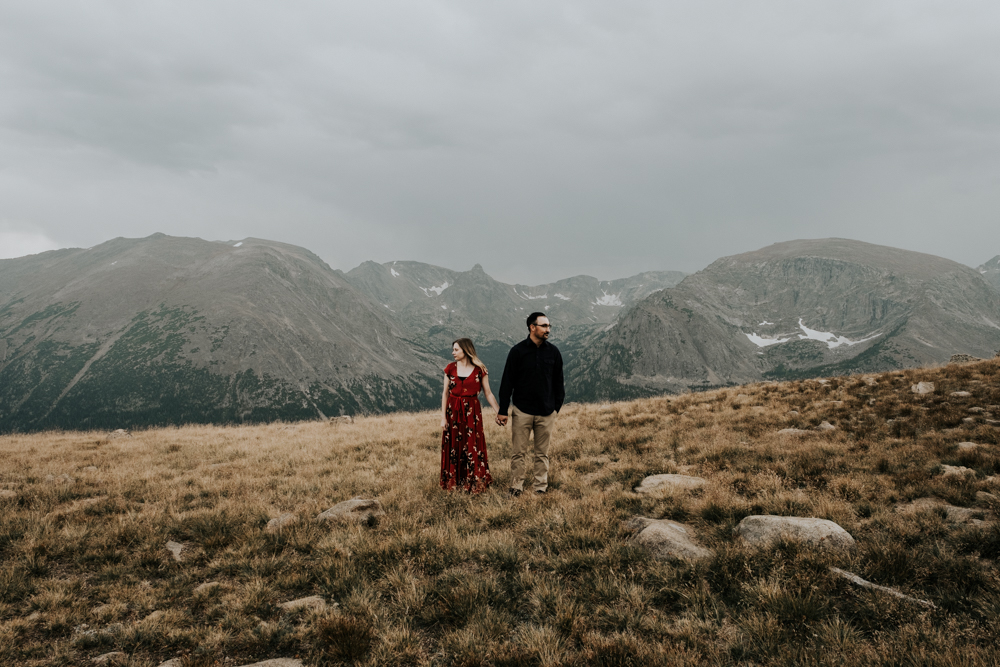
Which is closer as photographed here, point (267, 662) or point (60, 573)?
point (267, 662)

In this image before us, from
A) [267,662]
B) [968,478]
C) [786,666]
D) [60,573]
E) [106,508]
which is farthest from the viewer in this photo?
[106,508]

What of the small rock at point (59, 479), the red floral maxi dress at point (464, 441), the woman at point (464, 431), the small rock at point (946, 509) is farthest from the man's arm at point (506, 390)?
the small rock at point (59, 479)

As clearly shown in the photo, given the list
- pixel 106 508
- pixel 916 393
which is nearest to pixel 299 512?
pixel 106 508

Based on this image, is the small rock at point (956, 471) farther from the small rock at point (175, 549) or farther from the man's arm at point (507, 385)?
the small rock at point (175, 549)

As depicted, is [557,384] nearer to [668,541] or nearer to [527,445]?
[527,445]

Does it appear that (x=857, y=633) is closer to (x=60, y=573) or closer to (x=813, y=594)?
(x=813, y=594)

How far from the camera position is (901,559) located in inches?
201

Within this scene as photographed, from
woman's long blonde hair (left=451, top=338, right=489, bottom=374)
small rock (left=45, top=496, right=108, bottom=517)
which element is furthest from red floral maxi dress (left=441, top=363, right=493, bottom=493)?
small rock (left=45, top=496, right=108, bottom=517)

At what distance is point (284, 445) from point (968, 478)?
1690cm

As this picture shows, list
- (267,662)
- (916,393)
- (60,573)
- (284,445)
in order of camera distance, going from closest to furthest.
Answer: (267,662) → (60,573) → (916,393) → (284,445)

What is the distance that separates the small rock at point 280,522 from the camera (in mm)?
7579

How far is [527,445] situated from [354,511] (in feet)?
11.6

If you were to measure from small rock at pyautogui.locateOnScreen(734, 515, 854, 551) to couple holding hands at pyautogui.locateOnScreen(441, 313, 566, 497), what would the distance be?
150 inches

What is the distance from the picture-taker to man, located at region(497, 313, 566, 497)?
9.19 meters
